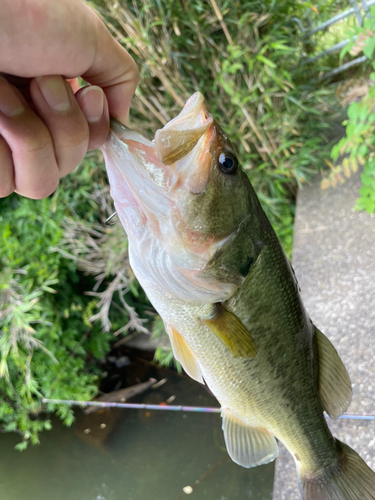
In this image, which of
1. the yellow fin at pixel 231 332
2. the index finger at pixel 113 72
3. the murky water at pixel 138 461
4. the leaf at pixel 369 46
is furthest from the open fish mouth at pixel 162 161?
the murky water at pixel 138 461

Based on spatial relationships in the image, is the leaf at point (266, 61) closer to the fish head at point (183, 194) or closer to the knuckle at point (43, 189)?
the fish head at point (183, 194)

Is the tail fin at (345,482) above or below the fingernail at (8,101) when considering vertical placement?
below

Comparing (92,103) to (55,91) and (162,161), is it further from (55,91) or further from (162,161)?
(162,161)

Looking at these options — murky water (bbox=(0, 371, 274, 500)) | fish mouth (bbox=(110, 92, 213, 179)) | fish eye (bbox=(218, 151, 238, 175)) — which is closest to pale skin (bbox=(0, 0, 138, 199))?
fish mouth (bbox=(110, 92, 213, 179))

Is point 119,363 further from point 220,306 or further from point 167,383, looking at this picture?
point 220,306

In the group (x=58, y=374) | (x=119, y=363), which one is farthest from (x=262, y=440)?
(x=119, y=363)

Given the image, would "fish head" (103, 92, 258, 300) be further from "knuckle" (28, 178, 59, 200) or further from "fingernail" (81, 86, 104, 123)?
"knuckle" (28, 178, 59, 200)

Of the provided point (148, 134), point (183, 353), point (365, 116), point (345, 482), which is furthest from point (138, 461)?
point (365, 116)
